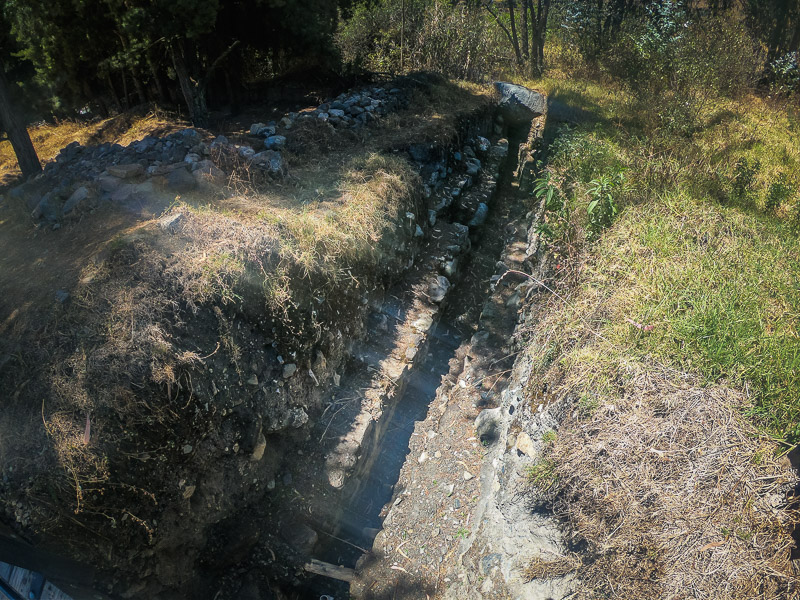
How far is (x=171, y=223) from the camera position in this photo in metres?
4.25

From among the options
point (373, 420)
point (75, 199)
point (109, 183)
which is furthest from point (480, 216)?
point (75, 199)

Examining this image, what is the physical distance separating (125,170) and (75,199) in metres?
0.63

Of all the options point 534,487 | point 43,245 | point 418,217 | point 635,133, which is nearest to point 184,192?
point 43,245

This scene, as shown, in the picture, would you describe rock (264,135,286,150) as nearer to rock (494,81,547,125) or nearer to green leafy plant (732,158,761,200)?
green leafy plant (732,158,761,200)

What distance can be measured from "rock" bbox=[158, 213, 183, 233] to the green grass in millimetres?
3213

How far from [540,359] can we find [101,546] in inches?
125

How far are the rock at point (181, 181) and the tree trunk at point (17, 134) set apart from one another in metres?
2.44

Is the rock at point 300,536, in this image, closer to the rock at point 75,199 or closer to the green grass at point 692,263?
the green grass at point 692,263

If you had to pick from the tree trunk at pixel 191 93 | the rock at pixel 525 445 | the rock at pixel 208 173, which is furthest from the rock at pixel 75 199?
the rock at pixel 525 445

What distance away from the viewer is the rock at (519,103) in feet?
32.2

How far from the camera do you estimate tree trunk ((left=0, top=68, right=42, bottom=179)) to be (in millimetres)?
5727

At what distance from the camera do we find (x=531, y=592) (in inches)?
116

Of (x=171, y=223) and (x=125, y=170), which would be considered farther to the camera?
(x=125, y=170)

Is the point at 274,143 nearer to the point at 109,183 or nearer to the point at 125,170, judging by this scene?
the point at 125,170
